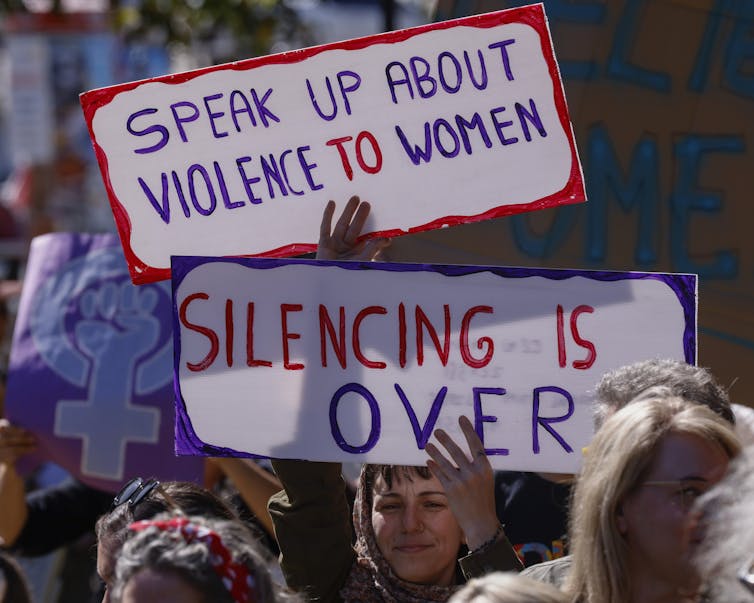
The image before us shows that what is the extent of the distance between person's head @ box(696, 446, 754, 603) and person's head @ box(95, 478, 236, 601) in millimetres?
1084

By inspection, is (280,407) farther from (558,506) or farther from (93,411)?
(93,411)

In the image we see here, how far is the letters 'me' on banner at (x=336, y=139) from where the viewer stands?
2789 millimetres

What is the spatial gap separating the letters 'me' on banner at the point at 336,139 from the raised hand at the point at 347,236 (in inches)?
1.3

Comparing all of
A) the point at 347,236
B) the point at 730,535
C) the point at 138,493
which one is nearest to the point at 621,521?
the point at 730,535

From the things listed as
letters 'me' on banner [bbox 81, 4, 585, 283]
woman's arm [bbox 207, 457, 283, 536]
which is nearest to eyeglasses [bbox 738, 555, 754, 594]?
letters 'me' on banner [bbox 81, 4, 585, 283]

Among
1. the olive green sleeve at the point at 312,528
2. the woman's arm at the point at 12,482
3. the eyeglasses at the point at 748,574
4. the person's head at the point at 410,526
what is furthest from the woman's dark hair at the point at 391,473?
the woman's arm at the point at 12,482

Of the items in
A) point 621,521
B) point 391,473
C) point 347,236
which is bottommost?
point 391,473

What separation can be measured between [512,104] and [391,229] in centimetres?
37

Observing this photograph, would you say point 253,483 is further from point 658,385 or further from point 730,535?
point 730,535

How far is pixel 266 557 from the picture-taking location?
2.25 m

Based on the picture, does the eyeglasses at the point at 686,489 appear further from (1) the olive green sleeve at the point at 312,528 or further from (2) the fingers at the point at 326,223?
(2) the fingers at the point at 326,223

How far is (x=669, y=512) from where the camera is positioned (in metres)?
2.02

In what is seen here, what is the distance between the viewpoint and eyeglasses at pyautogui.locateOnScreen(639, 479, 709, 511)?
2025 mm

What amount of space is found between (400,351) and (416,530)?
0.39 m
